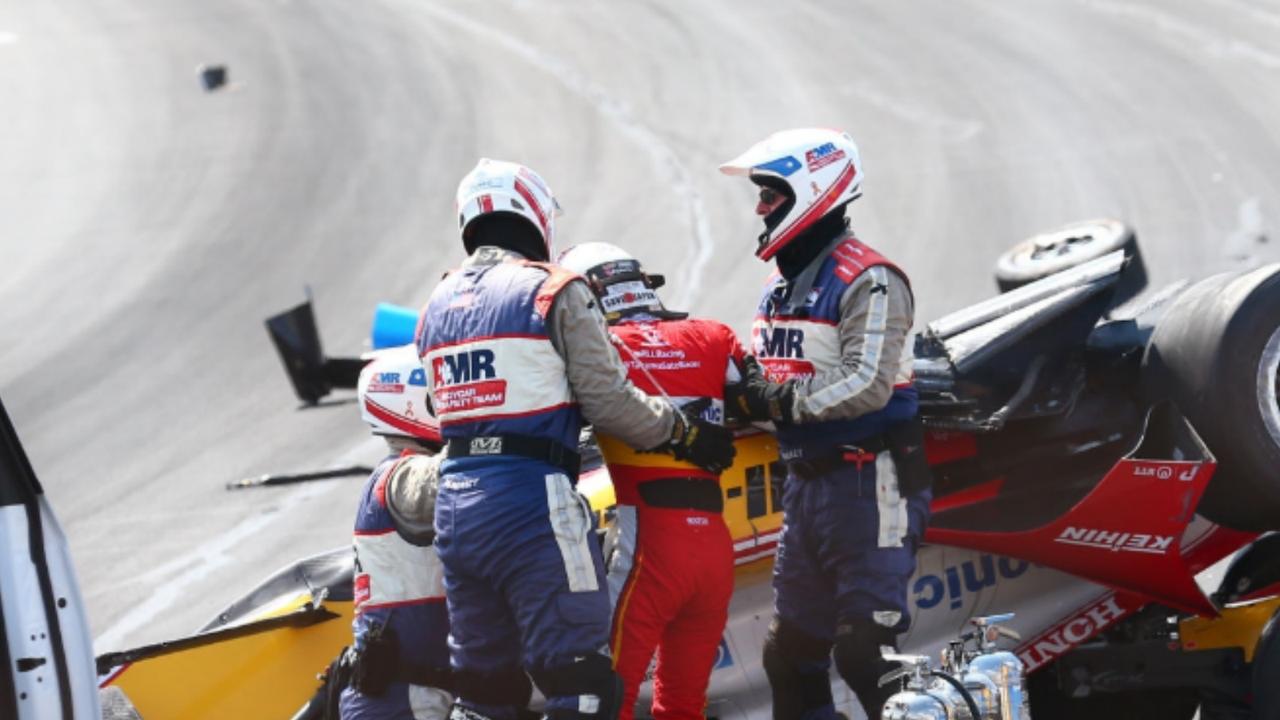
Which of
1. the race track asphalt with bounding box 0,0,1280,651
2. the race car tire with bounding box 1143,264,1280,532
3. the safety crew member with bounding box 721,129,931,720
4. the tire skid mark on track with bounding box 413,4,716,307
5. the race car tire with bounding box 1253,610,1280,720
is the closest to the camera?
the safety crew member with bounding box 721,129,931,720

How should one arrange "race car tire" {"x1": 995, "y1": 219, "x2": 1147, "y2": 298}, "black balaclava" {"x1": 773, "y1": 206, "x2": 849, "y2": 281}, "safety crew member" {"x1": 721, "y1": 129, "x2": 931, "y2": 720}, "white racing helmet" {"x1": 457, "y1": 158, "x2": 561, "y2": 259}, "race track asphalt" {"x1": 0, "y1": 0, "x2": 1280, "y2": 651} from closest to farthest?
1. "white racing helmet" {"x1": 457, "y1": 158, "x2": 561, "y2": 259}
2. "safety crew member" {"x1": 721, "y1": 129, "x2": 931, "y2": 720}
3. "black balaclava" {"x1": 773, "y1": 206, "x2": 849, "y2": 281}
4. "race car tire" {"x1": 995, "y1": 219, "x2": 1147, "y2": 298}
5. "race track asphalt" {"x1": 0, "y1": 0, "x2": 1280, "y2": 651}

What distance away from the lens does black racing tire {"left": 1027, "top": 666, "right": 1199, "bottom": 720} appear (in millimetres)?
6715

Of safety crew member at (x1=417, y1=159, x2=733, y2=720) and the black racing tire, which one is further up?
safety crew member at (x1=417, y1=159, x2=733, y2=720)

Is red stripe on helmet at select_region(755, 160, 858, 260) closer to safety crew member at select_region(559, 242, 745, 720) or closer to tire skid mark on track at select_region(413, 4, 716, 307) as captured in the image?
safety crew member at select_region(559, 242, 745, 720)

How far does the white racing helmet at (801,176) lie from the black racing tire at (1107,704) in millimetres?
2067

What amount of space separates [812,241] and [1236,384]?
1632mm

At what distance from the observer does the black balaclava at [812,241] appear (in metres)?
6.04

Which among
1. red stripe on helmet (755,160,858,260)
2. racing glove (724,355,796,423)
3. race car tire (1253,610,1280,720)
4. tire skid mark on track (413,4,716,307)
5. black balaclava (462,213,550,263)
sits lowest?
tire skid mark on track (413,4,716,307)

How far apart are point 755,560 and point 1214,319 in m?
1.88

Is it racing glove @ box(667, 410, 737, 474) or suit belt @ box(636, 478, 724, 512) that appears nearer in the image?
racing glove @ box(667, 410, 737, 474)

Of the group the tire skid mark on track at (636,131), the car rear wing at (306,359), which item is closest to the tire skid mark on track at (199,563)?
the car rear wing at (306,359)

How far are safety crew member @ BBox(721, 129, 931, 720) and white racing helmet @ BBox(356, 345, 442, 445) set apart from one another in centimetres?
106

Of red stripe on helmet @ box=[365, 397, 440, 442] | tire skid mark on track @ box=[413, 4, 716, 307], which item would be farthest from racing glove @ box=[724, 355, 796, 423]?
tire skid mark on track @ box=[413, 4, 716, 307]

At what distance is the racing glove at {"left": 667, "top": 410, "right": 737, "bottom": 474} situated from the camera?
5516mm
